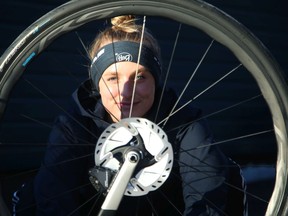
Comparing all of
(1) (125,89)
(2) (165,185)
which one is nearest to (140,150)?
(1) (125,89)

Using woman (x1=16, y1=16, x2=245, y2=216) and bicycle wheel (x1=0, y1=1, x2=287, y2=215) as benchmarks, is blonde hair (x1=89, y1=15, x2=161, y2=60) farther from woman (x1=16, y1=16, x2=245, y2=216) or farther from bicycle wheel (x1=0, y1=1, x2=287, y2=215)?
bicycle wheel (x1=0, y1=1, x2=287, y2=215)

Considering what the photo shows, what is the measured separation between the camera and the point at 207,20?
2.02 metres

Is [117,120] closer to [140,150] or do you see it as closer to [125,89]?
[125,89]

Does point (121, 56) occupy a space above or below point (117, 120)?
above

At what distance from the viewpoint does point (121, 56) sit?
235 centimetres

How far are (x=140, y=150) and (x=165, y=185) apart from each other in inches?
19.9

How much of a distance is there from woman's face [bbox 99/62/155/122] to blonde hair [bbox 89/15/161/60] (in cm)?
11

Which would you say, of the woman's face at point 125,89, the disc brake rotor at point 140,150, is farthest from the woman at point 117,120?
the disc brake rotor at point 140,150

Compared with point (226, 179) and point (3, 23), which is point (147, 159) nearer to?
point (226, 179)

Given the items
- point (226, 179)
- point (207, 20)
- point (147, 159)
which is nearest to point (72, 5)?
point (207, 20)

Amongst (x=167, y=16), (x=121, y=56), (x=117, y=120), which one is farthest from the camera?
(x=117, y=120)

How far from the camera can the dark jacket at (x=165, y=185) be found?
2.39 meters

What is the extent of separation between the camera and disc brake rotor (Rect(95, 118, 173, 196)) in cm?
213

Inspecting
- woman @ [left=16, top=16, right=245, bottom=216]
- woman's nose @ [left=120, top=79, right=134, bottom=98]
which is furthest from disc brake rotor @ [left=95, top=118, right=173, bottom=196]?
woman's nose @ [left=120, top=79, right=134, bottom=98]
